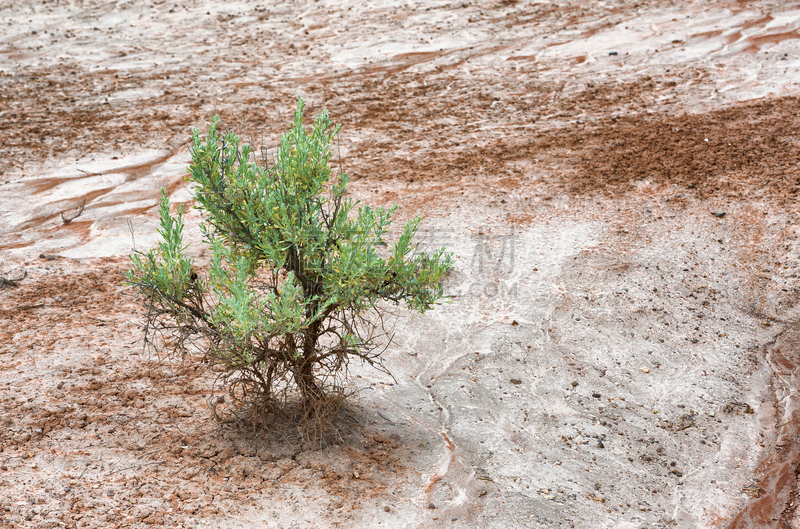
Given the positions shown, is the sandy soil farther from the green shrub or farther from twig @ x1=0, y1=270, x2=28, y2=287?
the green shrub

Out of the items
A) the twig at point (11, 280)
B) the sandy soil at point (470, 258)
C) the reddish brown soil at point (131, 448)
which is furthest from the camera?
the twig at point (11, 280)

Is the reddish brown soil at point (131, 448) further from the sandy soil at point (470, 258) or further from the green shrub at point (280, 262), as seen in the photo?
the green shrub at point (280, 262)

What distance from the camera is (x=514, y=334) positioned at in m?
5.93

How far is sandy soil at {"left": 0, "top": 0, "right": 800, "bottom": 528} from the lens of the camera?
4.31 metres

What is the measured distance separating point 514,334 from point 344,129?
463cm

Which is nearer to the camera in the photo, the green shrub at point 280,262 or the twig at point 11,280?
the green shrub at point 280,262

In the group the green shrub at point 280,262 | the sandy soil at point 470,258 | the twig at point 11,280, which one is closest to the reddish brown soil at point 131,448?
the sandy soil at point 470,258

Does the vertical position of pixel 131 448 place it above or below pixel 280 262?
below

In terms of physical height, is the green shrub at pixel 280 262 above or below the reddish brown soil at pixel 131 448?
above

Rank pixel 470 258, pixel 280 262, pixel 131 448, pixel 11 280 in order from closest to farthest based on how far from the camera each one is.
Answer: pixel 280 262
pixel 131 448
pixel 11 280
pixel 470 258

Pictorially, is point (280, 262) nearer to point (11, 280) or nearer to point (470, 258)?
point (470, 258)

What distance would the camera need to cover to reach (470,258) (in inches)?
273

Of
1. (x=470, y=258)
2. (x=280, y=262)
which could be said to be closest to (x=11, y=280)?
(x=280, y=262)

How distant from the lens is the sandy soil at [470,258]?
4312 mm
